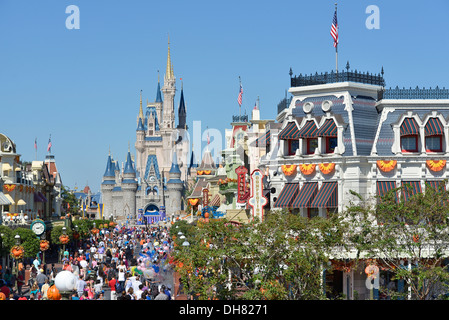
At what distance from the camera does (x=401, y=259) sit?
24.3 meters

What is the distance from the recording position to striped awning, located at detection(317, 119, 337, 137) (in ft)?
97.6

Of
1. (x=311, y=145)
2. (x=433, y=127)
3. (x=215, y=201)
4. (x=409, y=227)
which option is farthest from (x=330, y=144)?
(x=215, y=201)

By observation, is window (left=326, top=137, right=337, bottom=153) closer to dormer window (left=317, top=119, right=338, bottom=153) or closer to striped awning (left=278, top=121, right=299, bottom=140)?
dormer window (left=317, top=119, right=338, bottom=153)

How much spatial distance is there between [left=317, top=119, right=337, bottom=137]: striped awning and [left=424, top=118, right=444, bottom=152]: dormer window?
3559 mm

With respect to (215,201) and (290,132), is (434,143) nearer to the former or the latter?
(290,132)

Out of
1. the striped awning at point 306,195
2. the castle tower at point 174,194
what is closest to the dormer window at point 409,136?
the striped awning at point 306,195

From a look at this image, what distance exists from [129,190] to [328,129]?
6133 inches

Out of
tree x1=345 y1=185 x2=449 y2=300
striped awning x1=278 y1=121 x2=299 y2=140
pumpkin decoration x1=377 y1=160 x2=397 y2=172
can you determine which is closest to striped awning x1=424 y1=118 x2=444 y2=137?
pumpkin decoration x1=377 y1=160 x2=397 y2=172

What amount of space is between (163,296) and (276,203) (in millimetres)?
11822

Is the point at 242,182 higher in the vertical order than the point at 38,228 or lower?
higher

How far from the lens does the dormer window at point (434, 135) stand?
29328 millimetres

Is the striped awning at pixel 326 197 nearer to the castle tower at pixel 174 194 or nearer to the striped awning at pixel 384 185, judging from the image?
the striped awning at pixel 384 185

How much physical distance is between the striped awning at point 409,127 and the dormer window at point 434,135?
0.44 m

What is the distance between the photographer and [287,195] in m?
31.1
